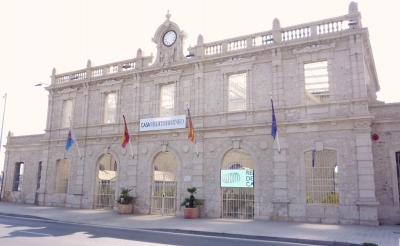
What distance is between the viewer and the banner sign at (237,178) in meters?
16.6

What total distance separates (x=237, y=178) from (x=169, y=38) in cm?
939

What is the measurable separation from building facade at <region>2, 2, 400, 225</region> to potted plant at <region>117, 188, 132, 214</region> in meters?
0.66

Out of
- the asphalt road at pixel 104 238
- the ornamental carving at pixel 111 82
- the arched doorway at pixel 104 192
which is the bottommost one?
the asphalt road at pixel 104 238

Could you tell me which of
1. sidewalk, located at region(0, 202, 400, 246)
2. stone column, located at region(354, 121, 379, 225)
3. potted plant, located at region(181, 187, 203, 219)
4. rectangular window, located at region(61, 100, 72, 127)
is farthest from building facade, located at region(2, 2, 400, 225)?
sidewalk, located at region(0, 202, 400, 246)

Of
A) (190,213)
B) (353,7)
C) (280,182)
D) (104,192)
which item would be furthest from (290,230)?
(104,192)

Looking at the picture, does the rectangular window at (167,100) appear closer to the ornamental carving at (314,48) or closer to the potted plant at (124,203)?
the potted plant at (124,203)

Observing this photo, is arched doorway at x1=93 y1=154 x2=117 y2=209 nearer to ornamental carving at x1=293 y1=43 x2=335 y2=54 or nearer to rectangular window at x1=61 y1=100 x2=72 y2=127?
rectangular window at x1=61 y1=100 x2=72 y2=127

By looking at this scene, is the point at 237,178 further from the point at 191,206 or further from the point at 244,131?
the point at 191,206

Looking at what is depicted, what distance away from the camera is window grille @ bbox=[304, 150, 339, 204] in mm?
15070

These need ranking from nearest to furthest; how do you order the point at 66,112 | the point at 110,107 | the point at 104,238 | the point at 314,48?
the point at 104,238 → the point at 314,48 → the point at 110,107 → the point at 66,112

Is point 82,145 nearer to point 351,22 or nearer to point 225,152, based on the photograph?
point 225,152

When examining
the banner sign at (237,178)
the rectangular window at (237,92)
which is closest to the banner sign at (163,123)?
the rectangular window at (237,92)

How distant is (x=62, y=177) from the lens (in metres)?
23.4

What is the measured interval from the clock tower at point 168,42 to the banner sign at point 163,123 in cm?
331
